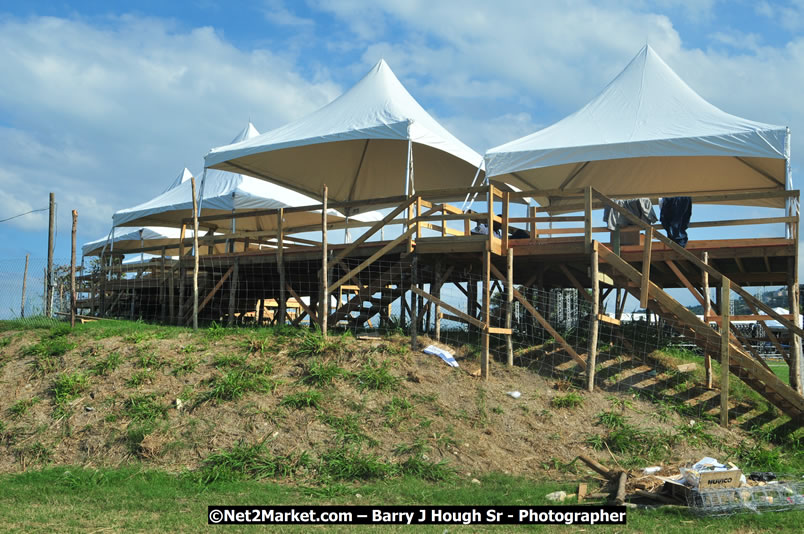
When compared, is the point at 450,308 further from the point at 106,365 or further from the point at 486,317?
the point at 106,365

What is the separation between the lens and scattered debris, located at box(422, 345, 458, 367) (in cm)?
1194

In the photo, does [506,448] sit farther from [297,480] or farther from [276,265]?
[276,265]

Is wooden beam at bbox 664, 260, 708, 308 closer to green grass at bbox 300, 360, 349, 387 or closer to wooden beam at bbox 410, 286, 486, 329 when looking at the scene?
wooden beam at bbox 410, 286, 486, 329

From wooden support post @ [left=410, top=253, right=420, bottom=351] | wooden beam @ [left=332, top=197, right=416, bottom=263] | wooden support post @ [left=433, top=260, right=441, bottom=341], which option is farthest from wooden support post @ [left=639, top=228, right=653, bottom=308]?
wooden beam @ [left=332, top=197, right=416, bottom=263]

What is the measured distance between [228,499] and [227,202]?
12606 millimetres

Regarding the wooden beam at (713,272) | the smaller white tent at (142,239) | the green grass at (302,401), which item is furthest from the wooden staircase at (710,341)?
the smaller white tent at (142,239)

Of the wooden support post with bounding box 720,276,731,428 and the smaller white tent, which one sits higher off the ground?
the smaller white tent

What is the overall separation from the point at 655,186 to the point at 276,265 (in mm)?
8780

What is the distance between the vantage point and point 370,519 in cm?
731

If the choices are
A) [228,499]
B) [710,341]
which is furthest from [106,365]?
[710,341]

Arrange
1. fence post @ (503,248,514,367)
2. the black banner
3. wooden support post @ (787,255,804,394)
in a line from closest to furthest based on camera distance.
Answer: the black banner
wooden support post @ (787,255,804,394)
fence post @ (503,248,514,367)

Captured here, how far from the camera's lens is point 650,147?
42.0 feet

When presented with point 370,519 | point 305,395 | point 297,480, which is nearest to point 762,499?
point 370,519

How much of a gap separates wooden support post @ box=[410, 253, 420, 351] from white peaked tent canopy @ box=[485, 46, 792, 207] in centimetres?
226
